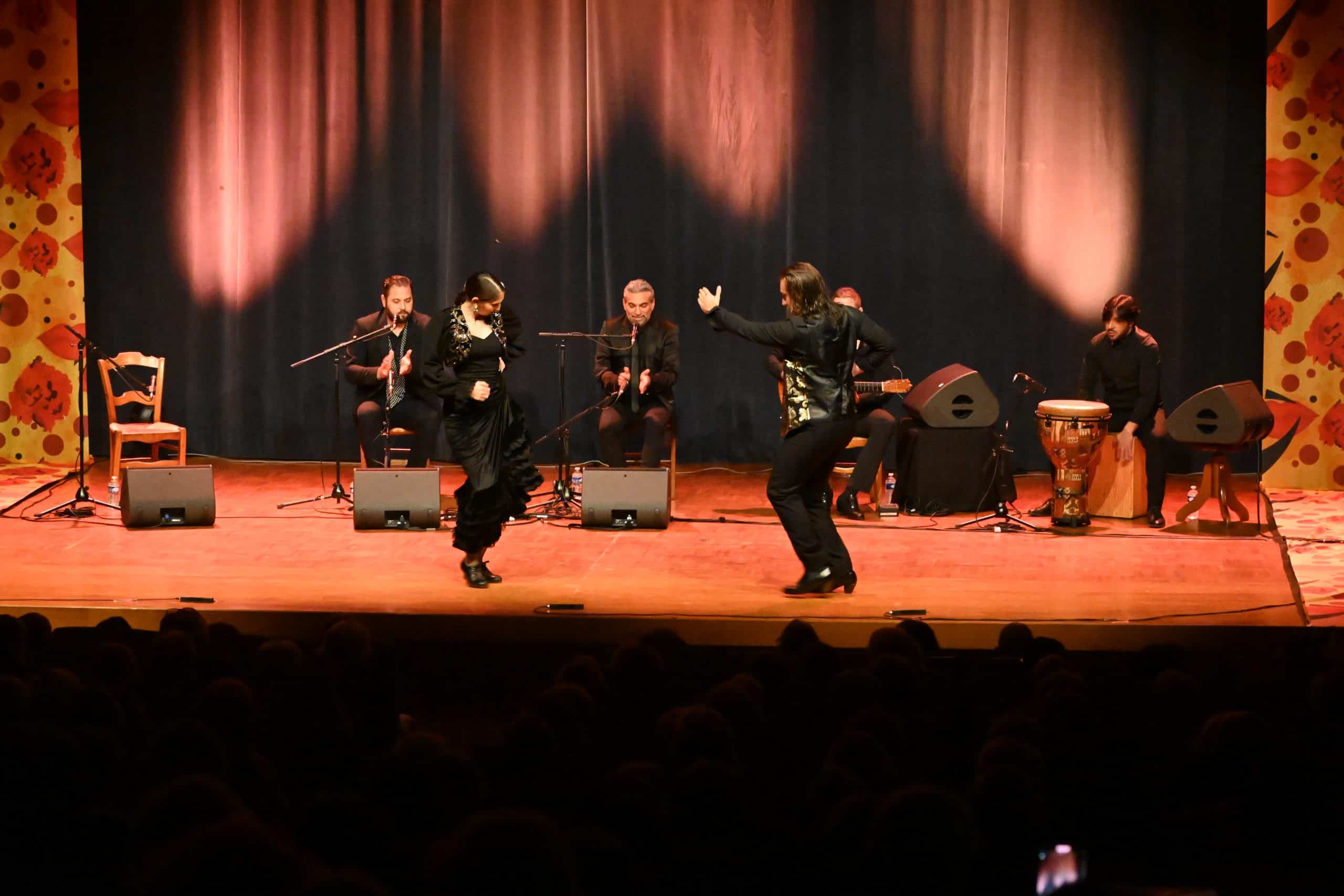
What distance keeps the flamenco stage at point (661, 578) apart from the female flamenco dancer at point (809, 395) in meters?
0.19

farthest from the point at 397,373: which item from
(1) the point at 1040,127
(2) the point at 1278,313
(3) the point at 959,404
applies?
(2) the point at 1278,313

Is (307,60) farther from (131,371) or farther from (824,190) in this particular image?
(824,190)

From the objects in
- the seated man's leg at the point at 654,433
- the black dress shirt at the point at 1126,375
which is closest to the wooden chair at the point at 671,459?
the seated man's leg at the point at 654,433

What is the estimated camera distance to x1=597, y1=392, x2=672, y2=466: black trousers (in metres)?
7.36

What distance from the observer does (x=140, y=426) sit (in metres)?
7.82

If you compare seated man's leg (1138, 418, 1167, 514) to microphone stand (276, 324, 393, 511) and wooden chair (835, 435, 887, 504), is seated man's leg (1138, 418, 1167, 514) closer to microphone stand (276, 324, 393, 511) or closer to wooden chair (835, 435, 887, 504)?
wooden chair (835, 435, 887, 504)

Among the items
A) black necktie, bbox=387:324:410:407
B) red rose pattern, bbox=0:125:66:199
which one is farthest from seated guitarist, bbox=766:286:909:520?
red rose pattern, bbox=0:125:66:199

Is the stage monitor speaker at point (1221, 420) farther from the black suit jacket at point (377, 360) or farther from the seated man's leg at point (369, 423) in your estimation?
the seated man's leg at point (369, 423)

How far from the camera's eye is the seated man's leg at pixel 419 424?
295 inches

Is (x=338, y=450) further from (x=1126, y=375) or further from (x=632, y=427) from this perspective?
(x=1126, y=375)

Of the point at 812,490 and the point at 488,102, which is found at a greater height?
the point at 488,102

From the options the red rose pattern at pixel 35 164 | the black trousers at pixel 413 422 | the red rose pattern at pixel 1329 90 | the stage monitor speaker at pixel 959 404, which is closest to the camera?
the stage monitor speaker at pixel 959 404

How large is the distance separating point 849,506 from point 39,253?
18.1 feet

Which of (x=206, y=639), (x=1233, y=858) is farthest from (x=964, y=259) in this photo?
(x=1233, y=858)
